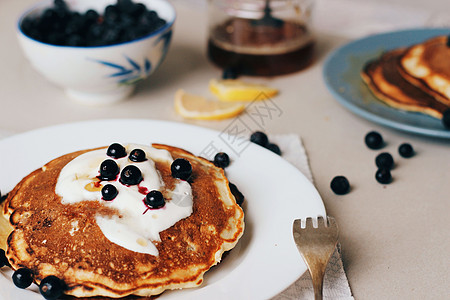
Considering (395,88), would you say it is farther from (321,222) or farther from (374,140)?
(321,222)

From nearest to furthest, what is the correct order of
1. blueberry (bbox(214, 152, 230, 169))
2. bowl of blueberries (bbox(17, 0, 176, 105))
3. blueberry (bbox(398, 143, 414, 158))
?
blueberry (bbox(214, 152, 230, 169))
blueberry (bbox(398, 143, 414, 158))
bowl of blueberries (bbox(17, 0, 176, 105))

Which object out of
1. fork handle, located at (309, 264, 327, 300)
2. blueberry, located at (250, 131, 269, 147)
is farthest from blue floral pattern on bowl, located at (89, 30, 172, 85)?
fork handle, located at (309, 264, 327, 300)

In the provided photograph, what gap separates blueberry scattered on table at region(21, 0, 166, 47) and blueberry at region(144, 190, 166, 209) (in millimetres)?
862

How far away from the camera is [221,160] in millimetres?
1414

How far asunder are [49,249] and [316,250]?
0.54m

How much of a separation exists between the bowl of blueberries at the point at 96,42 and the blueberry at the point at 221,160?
1.93ft

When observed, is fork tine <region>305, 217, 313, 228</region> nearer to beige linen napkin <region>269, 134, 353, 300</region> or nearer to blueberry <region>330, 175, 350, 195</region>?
beige linen napkin <region>269, 134, 353, 300</region>

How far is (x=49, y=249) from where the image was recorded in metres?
1.09

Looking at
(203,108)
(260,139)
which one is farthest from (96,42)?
(260,139)

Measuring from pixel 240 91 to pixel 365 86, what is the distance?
449 millimetres

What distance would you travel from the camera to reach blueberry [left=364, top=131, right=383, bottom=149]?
66.3 inches

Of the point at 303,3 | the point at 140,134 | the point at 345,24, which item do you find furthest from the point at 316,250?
the point at 345,24

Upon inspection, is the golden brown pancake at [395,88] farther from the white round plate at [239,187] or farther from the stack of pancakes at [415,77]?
the white round plate at [239,187]

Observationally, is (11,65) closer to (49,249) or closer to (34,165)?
(34,165)
